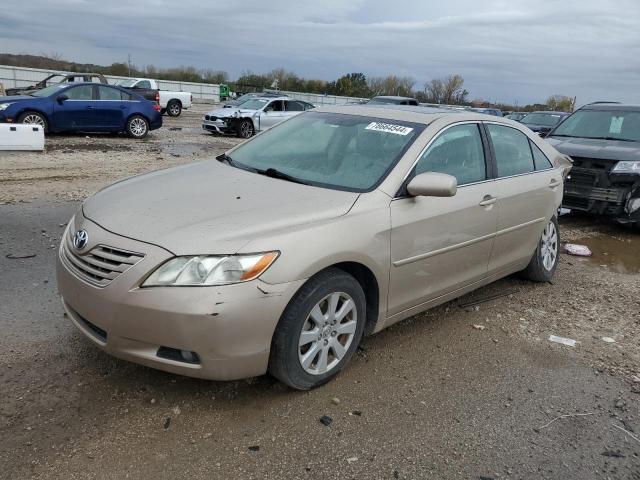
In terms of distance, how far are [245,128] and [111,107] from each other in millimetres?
5106

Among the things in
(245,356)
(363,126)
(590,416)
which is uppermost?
(363,126)

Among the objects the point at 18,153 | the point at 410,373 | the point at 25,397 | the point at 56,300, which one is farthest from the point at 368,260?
the point at 18,153

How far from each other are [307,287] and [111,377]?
4.34ft

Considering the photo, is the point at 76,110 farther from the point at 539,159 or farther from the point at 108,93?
the point at 539,159

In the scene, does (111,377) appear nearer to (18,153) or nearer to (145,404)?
(145,404)

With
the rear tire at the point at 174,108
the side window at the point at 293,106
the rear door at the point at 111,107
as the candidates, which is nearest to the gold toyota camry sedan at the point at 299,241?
the rear door at the point at 111,107

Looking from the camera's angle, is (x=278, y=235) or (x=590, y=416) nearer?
(x=278, y=235)

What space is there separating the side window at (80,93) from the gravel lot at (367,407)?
1120cm

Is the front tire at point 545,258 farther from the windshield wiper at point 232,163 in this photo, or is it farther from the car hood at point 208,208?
the windshield wiper at point 232,163

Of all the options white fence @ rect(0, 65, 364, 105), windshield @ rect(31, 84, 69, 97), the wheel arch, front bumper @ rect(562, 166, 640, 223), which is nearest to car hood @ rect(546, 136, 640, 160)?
front bumper @ rect(562, 166, 640, 223)

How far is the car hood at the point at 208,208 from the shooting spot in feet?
9.42

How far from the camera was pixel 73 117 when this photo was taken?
14656 mm

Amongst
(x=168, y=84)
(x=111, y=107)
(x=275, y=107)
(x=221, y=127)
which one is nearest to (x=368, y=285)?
(x=111, y=107)

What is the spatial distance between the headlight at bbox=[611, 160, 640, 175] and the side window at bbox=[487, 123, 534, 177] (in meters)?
3.37
